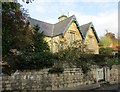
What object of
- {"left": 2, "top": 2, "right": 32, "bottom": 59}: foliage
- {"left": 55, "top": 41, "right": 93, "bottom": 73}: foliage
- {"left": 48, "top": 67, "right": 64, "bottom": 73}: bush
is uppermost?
{"left": 2, "top": 2, "right": 32, "bottom": 59}: foliage

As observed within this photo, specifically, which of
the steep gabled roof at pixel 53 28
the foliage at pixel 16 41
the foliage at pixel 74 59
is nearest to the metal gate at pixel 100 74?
the foliage at pixel 74 59

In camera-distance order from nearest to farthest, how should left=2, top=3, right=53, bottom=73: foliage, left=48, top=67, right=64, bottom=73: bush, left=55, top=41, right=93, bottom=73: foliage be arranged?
1. left=2, top=3, right=53, bottom=73: foliage
2. left=48, top=67, right=64, bottom=73: bush
3. left=55, top=41, right=93, bottom=73: foliage

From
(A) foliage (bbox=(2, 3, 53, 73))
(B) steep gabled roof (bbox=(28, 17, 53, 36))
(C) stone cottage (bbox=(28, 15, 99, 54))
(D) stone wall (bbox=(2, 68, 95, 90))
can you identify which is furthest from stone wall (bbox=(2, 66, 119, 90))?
(B) steep gabled roof (bbox=(28, 17, 53, 36))

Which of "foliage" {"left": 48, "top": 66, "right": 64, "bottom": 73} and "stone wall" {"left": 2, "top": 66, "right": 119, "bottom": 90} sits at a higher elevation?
"foliage" {"left": 48, "top": 66, "right": 64, "bottom": 73}

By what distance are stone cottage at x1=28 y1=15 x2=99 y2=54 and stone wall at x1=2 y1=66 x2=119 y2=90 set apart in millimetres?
11801

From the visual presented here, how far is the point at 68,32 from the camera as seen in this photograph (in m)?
30.2

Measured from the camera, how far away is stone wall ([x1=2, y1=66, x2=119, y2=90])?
11672mm

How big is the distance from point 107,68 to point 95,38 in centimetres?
1541

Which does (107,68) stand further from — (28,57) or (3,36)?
(3,36)

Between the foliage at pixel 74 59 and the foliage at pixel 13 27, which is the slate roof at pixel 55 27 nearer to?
the foliage at pixel 74 59

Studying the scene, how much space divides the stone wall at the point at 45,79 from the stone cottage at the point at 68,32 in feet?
38.7

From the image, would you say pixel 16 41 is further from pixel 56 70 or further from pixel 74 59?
pixel 74 59

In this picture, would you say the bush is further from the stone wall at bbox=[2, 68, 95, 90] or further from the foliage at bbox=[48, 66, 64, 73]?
the stone wall at bbox=[2, 68, 95, 90]

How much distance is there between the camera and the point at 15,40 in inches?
512
